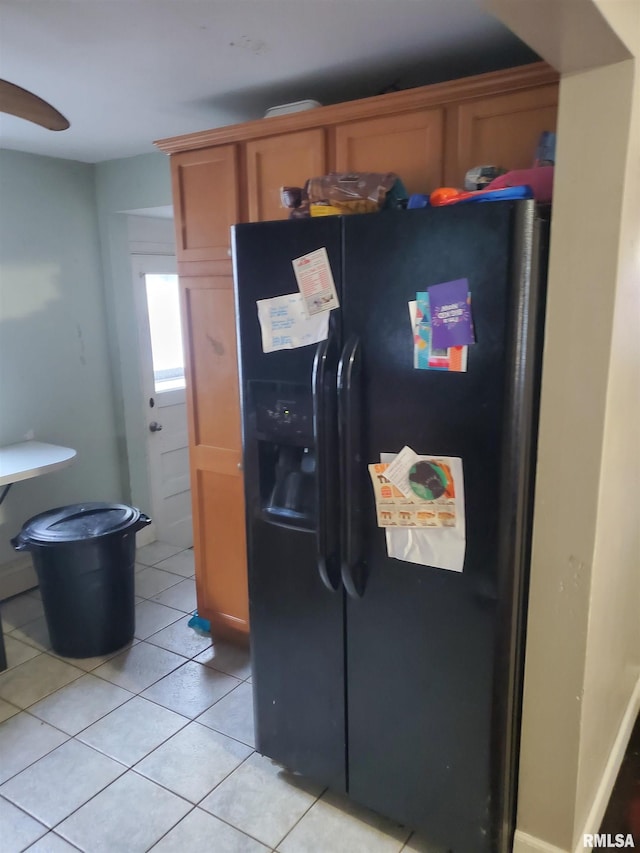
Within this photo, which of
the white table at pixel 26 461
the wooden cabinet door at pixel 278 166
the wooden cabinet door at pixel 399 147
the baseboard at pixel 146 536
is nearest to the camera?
the wooden cabinet door at pixel 399 147

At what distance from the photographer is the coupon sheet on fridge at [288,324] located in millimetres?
1749

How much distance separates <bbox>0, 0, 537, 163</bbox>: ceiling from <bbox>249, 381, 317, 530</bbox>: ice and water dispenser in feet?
3.31

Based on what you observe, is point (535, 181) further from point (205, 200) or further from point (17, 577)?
point (17, 577)

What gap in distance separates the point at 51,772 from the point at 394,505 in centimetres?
157

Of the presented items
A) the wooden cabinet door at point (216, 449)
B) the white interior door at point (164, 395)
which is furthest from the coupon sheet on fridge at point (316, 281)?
the white interior door at point (164, 395)

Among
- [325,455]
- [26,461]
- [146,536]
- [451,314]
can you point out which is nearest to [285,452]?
[325,455]

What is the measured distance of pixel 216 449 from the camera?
2.69m

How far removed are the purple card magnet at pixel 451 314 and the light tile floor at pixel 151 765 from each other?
1479 millimetres

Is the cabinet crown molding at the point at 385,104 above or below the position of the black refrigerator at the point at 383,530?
above

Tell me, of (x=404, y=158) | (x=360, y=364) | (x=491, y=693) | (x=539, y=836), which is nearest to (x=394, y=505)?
(x=360, y=364)

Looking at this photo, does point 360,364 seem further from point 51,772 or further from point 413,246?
point 51,772

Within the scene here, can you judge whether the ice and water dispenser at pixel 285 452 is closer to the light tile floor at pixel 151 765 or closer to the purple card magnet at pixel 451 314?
the purple card magnet at pixel 451 314

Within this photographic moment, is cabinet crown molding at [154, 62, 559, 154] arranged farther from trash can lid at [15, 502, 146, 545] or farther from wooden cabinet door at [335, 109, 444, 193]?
trash can lid at [15, 502, 146, 545]

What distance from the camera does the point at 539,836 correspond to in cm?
172
